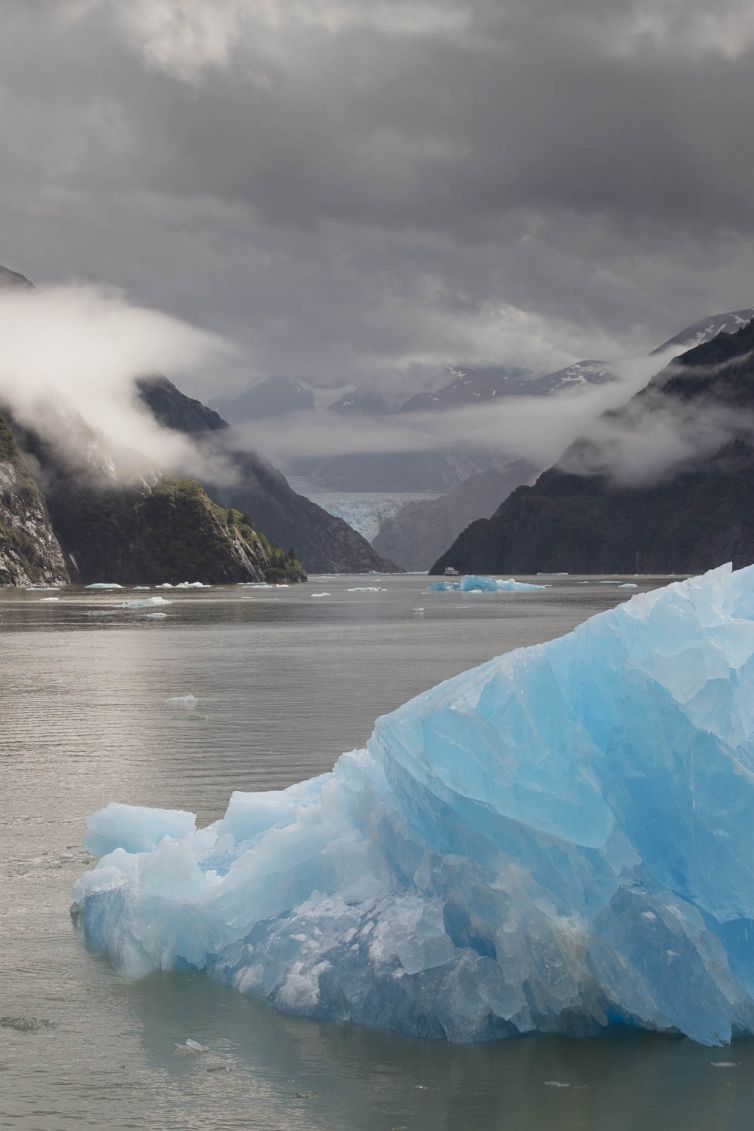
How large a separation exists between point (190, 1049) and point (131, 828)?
15.6ft

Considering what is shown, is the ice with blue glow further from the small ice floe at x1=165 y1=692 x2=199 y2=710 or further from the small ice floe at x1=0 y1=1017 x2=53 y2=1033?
the small ice floe at x1=0 y1=1017 x2=53 y2=1033

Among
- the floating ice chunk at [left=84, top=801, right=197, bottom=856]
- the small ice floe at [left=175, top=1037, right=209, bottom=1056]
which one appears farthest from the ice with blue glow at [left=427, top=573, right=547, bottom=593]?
the small ice floe at [left=175, top=1037, right=209, bottom=1056]

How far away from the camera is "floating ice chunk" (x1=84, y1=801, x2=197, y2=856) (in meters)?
13.3

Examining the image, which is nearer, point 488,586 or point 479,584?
point 479,584

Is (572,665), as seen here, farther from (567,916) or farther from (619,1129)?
(619,1129)

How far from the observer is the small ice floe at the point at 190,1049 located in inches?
343

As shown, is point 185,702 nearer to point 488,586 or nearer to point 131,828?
point 131,828

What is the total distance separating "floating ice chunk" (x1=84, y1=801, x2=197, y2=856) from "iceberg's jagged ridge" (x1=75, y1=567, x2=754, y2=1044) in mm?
2450

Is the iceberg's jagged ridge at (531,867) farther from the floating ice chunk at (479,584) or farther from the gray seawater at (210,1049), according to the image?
the floating ice chunk at (479,584)

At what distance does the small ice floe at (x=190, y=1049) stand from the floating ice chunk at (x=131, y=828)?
4.38 m

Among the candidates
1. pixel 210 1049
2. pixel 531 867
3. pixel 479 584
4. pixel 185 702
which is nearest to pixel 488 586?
pixel 479 584

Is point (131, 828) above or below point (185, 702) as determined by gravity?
above

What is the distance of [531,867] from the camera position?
9.33 meters

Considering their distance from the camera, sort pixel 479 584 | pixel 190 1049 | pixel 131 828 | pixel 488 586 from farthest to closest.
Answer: pixel 488 586
pixel 479 584
pixel 131 828
pixel 190 1049
